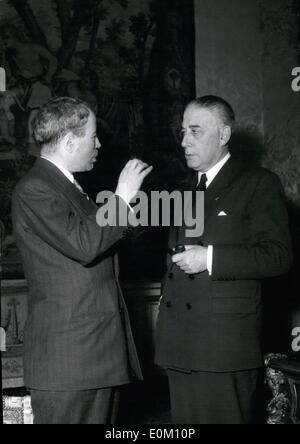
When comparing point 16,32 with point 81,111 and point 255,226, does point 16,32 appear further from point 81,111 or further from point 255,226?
point 255,226

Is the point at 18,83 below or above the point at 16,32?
below

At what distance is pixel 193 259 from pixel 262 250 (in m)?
0.30

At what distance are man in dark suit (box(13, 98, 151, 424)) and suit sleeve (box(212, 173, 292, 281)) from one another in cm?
47

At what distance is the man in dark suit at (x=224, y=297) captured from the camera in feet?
8.14

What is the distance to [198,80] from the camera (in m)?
5.66

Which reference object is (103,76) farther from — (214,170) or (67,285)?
(67,285)

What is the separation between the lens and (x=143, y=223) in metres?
5.26

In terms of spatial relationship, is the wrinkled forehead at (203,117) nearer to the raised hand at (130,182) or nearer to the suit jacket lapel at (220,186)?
the suit jacket lapel at (220,186)

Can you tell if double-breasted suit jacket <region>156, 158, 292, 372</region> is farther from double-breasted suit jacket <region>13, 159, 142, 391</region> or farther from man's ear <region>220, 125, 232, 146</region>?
double-breasted suit jacket <region>13, 159, 142, 391</region>

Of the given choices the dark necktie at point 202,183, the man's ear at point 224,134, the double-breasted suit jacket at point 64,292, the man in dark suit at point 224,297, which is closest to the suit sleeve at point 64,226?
the double-breasted suit jacket at point 64,292

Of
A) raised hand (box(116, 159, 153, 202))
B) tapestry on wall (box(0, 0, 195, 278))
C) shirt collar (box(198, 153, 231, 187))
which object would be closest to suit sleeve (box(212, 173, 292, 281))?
shirt collar (box(198, 153, 231, 187))

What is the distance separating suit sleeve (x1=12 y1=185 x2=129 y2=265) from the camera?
2.21 m
